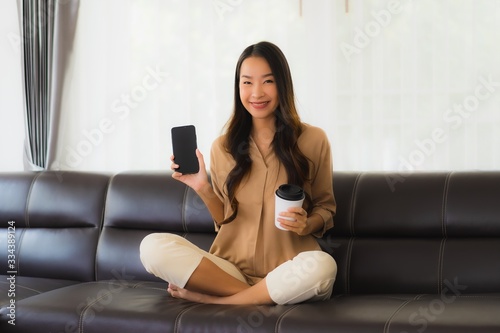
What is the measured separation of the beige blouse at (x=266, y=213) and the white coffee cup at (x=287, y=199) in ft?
0.71

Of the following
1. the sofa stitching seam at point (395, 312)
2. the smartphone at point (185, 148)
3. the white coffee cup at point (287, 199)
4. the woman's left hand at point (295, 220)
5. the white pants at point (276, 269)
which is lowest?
the sofa stitching seam at point (395, 312)

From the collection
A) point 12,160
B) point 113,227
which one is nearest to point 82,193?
point 113,227

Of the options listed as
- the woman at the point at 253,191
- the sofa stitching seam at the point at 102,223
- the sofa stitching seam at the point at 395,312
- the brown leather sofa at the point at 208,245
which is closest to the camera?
the sofa stitching seam at the point at 395,312

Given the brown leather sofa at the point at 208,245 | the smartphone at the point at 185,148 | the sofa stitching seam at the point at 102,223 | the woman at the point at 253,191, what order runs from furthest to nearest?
the sofa stitching seam at the point at 102,223 < the smartphone at the point at 185,148 < the woman at the point at 253,191 < the brown leather sofa at the point at 208,245

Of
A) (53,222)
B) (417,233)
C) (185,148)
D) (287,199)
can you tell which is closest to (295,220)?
(287,199)

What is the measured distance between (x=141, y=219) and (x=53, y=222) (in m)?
0.46

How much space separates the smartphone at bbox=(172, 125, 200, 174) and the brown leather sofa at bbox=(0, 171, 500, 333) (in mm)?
409

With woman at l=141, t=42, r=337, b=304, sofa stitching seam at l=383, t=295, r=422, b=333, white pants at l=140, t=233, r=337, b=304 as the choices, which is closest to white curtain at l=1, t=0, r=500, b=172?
woman at l=141, t=42, r=337, b=304

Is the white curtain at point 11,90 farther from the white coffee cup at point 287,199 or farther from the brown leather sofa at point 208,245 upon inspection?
the white coffee cup at point 287,199

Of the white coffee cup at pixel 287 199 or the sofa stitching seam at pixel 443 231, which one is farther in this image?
the sofa stitching seam at pixel 443 231

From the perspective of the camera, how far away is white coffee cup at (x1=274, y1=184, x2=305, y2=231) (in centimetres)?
244

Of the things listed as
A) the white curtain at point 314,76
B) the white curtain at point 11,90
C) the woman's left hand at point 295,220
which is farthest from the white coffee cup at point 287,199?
the white curtain at point 11,90

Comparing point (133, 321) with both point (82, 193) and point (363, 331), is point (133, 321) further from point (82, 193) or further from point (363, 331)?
point (82, 193)

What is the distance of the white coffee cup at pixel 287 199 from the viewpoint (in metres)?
2.44
